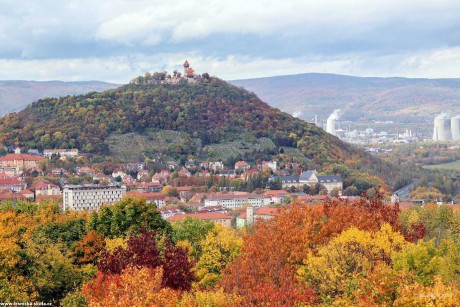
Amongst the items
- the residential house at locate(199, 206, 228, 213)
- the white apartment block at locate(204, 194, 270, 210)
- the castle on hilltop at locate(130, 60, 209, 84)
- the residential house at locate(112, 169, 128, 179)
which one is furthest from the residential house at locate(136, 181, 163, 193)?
the castle on hilltop at locate(130, 60, 209, 84)

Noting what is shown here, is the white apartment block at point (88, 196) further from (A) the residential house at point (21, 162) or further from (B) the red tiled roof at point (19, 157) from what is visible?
(B) the red tiled roof at point (19, 157)

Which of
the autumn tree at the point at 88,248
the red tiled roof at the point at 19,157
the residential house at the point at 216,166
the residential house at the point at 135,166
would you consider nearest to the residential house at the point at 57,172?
the red tiled roof at the point at 19,157

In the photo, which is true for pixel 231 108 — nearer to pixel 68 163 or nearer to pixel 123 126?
pixel 123 126

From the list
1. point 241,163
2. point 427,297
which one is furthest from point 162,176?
point 427,297

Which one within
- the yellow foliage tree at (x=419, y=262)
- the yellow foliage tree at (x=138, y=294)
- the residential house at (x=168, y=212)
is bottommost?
the residential house at (x=168, y=212)

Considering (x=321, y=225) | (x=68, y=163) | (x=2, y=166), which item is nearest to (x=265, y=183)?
(x=68, y=163)

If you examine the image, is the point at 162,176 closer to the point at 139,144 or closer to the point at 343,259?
the point at 139,144
